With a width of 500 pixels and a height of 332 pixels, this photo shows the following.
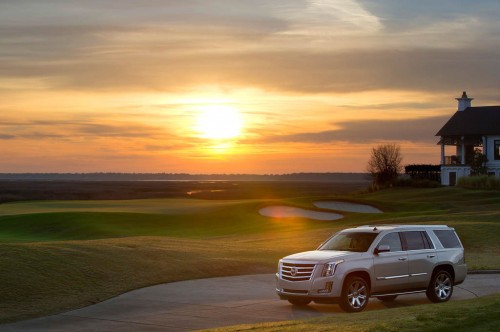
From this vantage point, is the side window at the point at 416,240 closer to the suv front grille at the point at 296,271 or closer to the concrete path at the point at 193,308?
the concrete path at the point at 193,308

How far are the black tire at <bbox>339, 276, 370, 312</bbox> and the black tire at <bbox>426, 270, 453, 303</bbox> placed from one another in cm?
212

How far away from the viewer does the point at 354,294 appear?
59.3 ft

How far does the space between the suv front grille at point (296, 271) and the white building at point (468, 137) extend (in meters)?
63.6

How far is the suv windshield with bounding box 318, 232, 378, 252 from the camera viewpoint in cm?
1886

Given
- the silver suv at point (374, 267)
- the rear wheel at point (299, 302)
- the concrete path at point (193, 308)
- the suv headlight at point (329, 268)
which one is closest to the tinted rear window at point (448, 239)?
the silver suv at point (374, 267)

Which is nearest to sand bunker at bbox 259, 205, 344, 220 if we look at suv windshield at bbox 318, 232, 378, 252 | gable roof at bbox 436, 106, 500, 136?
suv windshield at bbox 318, 232, 378, 252

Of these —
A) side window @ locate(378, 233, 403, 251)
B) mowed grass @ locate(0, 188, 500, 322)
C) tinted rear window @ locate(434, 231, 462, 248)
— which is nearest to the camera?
side window @ locate(378, 233, 403, 251)

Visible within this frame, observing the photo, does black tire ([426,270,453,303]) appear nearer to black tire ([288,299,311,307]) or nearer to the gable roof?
black tire ([288,299,311,307])

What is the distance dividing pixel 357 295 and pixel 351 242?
1.50m

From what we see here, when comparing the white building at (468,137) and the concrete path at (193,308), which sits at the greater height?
the white building at (468,137)

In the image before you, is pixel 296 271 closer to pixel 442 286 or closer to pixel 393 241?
pixel 393 241

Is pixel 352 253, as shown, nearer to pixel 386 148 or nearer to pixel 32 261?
pixel 32 261

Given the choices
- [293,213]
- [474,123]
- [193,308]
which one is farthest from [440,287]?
[474,123]

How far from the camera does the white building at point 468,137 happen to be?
262ft
